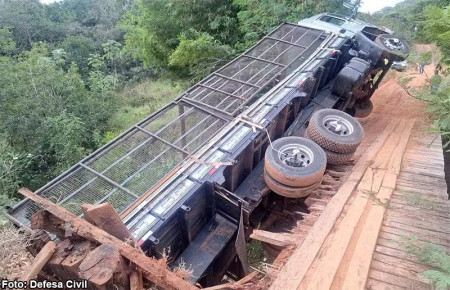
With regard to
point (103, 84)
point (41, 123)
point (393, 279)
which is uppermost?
point (393, 279)

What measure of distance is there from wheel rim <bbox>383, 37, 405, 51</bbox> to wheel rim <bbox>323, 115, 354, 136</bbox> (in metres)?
2.42

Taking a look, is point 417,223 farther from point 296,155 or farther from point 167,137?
point 167,137

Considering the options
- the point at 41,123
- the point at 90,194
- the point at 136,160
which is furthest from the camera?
the point at 41,123

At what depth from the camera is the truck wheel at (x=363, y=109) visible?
7379 mm

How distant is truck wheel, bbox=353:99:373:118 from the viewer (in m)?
7.38

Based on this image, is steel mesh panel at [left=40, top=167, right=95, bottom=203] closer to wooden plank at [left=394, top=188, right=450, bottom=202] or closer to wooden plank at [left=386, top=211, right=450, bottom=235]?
wooden plank at [left=386, top=211, right=450, bottom=235]

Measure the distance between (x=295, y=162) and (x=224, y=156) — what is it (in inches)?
41.8

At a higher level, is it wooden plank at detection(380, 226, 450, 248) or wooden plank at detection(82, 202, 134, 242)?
wooden plank at detection(82, 202, 134, 242)

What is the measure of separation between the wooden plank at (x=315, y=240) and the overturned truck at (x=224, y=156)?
0.41 m

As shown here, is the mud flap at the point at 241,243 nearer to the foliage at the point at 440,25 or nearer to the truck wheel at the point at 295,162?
the truck wheel at the point at 295,162

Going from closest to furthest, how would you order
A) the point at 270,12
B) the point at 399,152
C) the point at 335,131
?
the point at 335,131 < the point at 399,152 < the point at 270,12

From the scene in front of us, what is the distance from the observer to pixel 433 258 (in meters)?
2.74

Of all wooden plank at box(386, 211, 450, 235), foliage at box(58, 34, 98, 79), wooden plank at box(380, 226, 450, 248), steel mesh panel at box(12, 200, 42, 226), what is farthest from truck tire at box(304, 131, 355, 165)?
foliage at box(58, 34, 98, 79)

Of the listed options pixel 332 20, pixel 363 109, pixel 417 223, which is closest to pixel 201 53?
pixel 332 20
